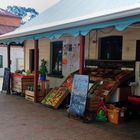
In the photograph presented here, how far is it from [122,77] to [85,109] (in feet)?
5.30

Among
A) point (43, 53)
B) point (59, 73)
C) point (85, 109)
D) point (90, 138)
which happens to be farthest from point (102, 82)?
point (43, 53)

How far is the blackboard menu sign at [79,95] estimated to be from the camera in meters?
6.75

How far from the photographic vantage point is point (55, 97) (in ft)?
27.9

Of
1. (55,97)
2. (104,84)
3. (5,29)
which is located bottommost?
(55,97)

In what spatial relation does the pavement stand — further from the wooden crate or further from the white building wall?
the white building wall

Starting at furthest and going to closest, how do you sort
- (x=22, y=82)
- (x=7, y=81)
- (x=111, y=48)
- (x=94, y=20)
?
(x=7, y=81) → (x=22, y=82) → (x=111, y=48) → (x=94, y=20)

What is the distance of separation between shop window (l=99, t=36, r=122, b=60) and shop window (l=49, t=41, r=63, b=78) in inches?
98.3

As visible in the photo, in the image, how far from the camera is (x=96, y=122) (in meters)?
6.81

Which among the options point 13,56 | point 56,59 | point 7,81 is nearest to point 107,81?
point 56,59

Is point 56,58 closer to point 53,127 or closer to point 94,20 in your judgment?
point 53,127

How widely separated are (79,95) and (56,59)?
199 inches

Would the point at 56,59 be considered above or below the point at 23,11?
below

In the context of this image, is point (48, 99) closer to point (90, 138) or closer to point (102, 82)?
point (102, 82)

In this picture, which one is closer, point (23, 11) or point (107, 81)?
point (107, 81)
